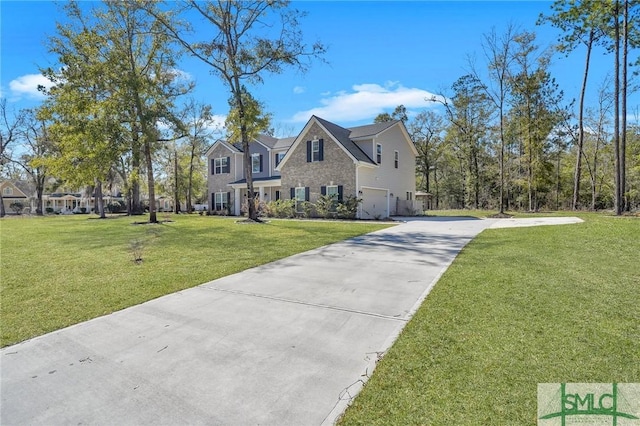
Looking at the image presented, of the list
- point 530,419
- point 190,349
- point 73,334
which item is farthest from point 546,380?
point 73,334

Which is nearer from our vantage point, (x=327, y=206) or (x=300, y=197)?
(x=327, y=206)

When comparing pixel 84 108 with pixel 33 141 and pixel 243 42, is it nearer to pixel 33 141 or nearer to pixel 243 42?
pixel 243 42

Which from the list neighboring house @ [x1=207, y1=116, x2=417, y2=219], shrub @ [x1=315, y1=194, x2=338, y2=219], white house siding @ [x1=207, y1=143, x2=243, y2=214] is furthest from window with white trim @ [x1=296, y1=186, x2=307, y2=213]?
white house siding @ [x1=207, y1=143, x2=243, y2=214]

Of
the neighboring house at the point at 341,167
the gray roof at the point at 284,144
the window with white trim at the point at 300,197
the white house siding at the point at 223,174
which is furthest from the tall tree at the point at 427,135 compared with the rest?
the white house siding at the point at 223,174

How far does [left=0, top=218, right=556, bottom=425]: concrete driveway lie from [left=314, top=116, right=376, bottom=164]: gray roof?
52.8ft

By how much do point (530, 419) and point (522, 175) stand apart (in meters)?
33.2

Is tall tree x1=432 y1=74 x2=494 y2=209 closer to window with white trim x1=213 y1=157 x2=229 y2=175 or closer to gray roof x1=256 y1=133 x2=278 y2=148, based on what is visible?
gray roof x1=256 y1=133 x2=278 y2=148

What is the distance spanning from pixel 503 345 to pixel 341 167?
59.6 feet

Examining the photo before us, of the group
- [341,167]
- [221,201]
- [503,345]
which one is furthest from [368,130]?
[503,345]

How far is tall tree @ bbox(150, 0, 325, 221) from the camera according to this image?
1755 centimetres

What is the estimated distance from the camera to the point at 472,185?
36344mm

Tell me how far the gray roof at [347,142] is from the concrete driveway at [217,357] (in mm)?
16093

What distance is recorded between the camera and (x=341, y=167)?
68.2 ft

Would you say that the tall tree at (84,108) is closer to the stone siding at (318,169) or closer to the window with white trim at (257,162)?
the stone siding at (318,169)
